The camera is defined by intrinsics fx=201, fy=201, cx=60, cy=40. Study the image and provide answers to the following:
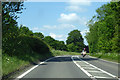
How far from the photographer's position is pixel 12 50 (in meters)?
19.7

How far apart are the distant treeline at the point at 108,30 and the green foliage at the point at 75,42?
60.5 metres

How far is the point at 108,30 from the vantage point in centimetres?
4547

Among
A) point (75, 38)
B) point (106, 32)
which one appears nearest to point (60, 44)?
point (75, 38)

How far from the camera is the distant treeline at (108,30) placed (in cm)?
2782

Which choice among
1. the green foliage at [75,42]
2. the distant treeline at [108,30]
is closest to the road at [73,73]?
the distant treeline at [108,30]

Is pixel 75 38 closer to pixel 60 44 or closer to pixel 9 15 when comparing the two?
pixel 60 44

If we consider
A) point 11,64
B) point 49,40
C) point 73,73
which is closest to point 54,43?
point 49,40

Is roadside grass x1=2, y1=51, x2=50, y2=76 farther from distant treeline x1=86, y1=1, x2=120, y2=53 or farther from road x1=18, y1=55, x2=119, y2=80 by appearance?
distant treeline x1=86, y1=1, x2=120, y2=53

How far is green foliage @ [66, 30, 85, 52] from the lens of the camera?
128663mm

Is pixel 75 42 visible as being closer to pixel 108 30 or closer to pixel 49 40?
pixel 49 40

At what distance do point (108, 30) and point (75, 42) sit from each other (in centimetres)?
8762

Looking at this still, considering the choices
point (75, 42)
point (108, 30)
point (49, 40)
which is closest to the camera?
point (108, 30)

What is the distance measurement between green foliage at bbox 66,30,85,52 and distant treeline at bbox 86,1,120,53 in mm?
60537

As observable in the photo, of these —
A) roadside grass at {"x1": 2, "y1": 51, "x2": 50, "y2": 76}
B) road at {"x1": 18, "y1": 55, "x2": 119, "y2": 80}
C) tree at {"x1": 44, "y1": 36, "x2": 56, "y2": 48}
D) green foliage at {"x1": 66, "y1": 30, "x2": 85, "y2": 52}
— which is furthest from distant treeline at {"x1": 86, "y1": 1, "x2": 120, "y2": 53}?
tree at {"x1": 44, "y1": 36, "x2": 56, "y2": 48}
